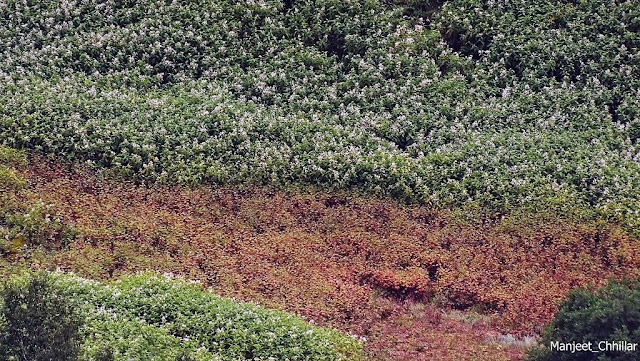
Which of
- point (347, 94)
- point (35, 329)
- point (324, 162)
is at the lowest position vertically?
point (324, 162)

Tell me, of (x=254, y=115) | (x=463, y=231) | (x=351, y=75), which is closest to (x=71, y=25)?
(x=254, y=115)

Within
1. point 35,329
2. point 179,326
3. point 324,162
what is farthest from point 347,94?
point 35,329

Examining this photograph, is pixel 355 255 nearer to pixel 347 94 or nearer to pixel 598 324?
pixel 347 94

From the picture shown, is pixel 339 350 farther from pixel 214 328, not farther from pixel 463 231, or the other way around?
pixel 463 231

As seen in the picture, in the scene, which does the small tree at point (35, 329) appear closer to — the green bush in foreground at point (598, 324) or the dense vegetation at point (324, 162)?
the dense vegetation at point (324, 162)

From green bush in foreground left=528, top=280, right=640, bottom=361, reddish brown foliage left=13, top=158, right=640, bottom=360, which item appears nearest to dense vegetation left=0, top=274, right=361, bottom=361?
reddish brown foliage left=13, top=158, right=640, bottom=360
